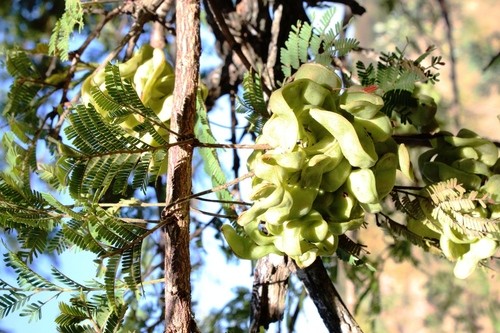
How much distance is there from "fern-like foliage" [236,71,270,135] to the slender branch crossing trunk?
2.5 inches

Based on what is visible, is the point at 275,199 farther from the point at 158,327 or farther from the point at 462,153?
the point at 158,327

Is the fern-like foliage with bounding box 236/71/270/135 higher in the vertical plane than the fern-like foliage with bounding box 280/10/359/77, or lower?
lower

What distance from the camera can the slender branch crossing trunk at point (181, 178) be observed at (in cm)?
52

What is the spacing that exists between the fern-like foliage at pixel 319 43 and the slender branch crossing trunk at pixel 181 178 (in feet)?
0.39

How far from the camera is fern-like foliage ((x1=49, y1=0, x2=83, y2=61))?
664 mm

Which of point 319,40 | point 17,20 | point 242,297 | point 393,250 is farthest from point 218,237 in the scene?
point 17,20

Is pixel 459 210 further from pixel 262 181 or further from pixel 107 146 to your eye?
pixel 107 146

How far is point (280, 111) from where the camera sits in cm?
53

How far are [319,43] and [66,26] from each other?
277mm

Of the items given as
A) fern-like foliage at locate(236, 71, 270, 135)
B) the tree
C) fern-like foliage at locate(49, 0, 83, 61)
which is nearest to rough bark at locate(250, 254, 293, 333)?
the tree

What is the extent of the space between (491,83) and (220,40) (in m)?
4.90

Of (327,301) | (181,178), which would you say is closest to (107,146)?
(181,178)

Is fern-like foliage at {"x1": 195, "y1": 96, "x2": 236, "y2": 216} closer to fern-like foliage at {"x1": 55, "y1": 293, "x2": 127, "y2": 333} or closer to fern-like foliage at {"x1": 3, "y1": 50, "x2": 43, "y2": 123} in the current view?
fern-like foliage at {"x1": 55, "y1": 293, "x2": 127, "y2": 333}

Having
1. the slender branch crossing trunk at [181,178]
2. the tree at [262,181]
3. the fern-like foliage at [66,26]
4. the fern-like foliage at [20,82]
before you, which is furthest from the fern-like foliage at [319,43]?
the fern-like foliage at [20,82]
